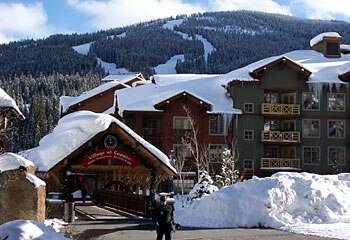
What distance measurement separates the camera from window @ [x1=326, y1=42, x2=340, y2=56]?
2221 inches

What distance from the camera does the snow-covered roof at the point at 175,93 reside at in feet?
163

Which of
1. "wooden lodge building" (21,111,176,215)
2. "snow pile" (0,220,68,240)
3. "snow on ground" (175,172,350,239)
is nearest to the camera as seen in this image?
"snow pile" (0,220,68,240)

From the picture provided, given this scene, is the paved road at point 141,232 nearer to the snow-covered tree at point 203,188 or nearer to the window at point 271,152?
the snow-covered tree at point 203,188

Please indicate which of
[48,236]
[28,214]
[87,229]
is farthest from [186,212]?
A: [48,236]

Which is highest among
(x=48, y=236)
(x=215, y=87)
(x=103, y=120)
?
(x=215, y=87)

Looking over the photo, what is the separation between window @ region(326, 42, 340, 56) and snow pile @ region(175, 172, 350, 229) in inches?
1383

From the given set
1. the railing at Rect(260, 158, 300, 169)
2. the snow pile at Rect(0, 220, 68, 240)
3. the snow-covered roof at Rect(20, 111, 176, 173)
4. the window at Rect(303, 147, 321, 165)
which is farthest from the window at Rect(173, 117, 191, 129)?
the snow pile at Rect(0, 220, 68, 240)

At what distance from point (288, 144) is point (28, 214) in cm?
3832

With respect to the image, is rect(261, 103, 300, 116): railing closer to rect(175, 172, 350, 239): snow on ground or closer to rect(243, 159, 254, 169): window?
rect(243, 159, 254, 169): window

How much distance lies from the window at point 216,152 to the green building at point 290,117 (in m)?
1.39

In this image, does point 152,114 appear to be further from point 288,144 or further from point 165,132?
point 288,144

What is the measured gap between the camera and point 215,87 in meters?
53.1

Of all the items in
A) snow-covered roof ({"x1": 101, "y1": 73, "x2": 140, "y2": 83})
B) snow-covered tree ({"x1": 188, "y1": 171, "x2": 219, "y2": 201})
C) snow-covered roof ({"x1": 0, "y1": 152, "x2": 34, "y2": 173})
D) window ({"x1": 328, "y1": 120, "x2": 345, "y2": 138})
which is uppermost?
snow-covered roof ({"x1": 101, "y1": 73, "x2": 140, "y2": 83})

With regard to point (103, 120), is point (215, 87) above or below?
above
